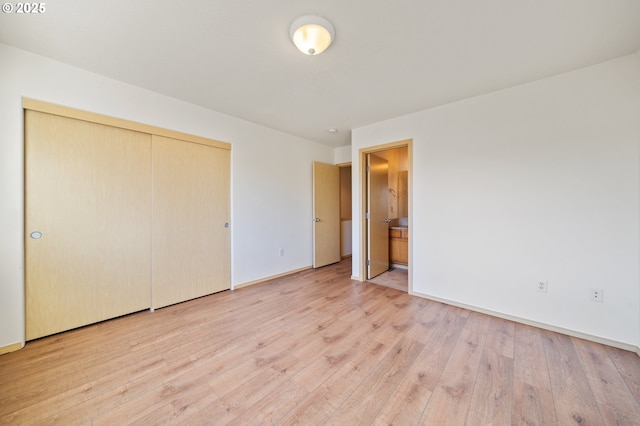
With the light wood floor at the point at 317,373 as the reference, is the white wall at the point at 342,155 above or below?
above

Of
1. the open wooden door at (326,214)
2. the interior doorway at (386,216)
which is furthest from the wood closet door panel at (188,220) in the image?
the interior doorway at (386,216)

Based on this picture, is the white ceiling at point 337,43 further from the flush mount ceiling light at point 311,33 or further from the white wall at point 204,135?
the white wall at point 204,135

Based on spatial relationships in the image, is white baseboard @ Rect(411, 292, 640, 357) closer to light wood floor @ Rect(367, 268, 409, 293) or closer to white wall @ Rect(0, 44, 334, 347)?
light wood floor @ Rect(367, 268, 409, 293)

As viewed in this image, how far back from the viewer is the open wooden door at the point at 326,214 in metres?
4.41

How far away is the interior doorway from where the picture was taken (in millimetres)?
3607

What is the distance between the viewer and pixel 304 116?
3.21m

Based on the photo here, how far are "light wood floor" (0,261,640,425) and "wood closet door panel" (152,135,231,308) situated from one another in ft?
1.56

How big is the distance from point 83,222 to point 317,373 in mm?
2526

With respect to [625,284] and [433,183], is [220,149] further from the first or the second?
[625,284]

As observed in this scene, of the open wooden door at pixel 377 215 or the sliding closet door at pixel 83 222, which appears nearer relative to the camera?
the sliding closet door at pixel 83 222

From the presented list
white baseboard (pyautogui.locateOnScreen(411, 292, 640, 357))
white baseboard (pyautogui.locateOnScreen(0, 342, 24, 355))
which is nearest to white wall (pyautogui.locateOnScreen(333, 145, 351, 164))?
white baseboard (pyautogui.locateOnScreen(411, 292, 640, 357))

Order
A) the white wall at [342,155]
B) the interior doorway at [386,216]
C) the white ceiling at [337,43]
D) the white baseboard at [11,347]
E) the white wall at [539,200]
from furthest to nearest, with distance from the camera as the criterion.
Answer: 1. the white wall at [342,155]
2. the interior doorway at [386,216]
3. the white wall at [539,200]
4. the white baseboard at [11,347]
5. the white ceiling at [337,43]

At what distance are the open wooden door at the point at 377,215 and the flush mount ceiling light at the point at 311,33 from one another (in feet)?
7.00

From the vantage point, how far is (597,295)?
2.02m
